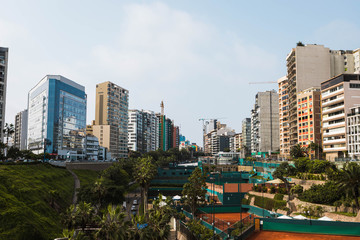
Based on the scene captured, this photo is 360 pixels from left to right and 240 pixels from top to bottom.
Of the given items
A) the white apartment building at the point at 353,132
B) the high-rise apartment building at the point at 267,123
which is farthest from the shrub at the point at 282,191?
the high-rise apartment building at the point at 267,123

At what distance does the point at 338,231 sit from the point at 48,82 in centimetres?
14507

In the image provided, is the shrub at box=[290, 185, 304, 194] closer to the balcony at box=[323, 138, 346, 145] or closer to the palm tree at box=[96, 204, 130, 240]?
the balcony at box=[323, 138, 346, 145]

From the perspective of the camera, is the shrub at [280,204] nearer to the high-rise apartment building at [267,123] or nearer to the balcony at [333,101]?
the balcony at [333,101]

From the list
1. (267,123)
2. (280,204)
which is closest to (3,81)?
(280,204)

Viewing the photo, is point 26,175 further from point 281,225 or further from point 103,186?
point 281,225

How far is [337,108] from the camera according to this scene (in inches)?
3605

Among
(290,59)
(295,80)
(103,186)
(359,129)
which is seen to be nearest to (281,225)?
(103,186)

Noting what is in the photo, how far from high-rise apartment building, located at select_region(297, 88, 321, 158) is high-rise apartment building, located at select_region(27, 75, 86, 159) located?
110561 mm

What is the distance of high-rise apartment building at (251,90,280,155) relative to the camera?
592ft

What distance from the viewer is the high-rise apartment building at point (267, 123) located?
18050cm

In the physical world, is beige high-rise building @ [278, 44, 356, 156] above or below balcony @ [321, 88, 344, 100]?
above

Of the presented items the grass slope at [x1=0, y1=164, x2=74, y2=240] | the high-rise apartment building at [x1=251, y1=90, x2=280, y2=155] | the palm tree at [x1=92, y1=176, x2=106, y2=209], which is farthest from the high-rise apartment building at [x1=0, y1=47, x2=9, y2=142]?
the high-rise apartment building at [x1=251, y1=90, x2=280, y2=155]

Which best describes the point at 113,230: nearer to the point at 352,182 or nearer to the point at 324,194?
the point at 352,182

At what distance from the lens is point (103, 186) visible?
62312 millimetres
